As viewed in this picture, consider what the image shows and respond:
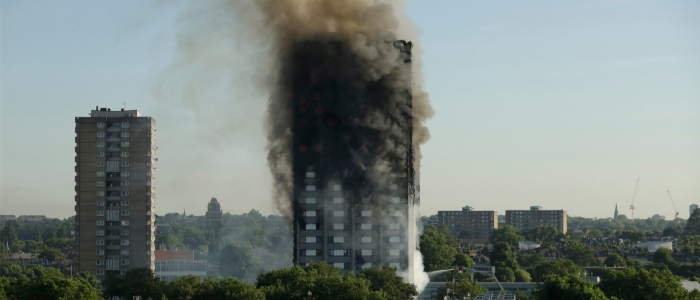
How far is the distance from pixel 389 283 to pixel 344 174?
25.3 m

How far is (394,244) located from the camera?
552 ft

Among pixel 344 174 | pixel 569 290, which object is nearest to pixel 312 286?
pixel 569 290

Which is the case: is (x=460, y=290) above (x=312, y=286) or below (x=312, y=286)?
below

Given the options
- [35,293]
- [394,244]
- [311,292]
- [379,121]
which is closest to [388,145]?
[379,121]

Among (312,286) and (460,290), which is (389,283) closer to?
(312,286)

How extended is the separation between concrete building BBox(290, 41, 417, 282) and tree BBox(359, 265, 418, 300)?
1374 cm

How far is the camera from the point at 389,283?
150125 mm

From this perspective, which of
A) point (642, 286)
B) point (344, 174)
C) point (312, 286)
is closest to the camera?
point (312, 286)

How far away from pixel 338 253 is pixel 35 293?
4926cm

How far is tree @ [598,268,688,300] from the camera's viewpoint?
142 meters

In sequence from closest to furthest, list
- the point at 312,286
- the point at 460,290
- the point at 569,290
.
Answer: the point at 569,290 → the point at 312,286 → the point at 460,290

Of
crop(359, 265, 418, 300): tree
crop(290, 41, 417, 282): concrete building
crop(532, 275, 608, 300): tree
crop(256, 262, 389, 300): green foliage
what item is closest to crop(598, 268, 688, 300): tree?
crop(532, 275, 608, 300): tree

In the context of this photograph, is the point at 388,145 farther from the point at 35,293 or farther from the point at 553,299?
the point at 35,293

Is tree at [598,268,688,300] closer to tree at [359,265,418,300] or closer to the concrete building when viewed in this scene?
tree at [359,265,418,300]
